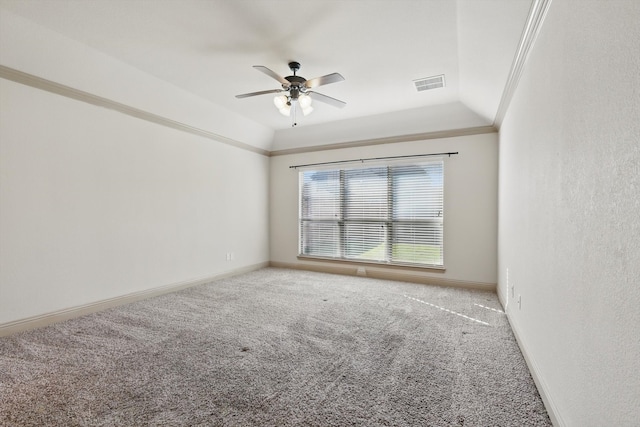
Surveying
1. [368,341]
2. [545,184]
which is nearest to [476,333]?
[368,341]

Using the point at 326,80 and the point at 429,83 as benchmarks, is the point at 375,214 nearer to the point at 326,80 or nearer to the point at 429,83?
the point at 429,83

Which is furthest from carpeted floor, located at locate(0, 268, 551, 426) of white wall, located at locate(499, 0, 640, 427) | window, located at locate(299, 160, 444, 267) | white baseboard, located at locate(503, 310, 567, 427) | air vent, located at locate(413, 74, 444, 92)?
air vent, located at locate(413, 74, 444, 92)

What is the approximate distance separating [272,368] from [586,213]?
2042mm

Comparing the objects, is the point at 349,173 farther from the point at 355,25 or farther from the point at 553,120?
the point at 553,120

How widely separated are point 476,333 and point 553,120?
1984 millimetres

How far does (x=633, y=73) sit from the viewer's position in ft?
Result: 3.04

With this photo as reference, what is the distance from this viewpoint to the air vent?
142 inches

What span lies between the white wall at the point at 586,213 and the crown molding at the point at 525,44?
11 cm

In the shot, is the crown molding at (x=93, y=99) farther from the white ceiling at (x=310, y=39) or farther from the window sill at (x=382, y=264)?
the window sill at (x=382, y=264)

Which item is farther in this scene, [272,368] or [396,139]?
[396,139]

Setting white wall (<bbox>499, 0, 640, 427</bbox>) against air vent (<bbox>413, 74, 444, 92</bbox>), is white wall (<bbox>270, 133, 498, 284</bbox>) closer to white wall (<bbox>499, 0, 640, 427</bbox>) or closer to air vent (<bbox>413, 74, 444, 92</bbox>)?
air vent (<bbox>413, 74, 444, 92</bbox>)

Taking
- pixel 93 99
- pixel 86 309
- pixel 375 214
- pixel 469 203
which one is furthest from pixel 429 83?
pixel 86 309

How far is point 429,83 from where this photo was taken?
12.3ft

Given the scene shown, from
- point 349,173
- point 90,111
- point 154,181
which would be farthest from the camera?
point 349,173
